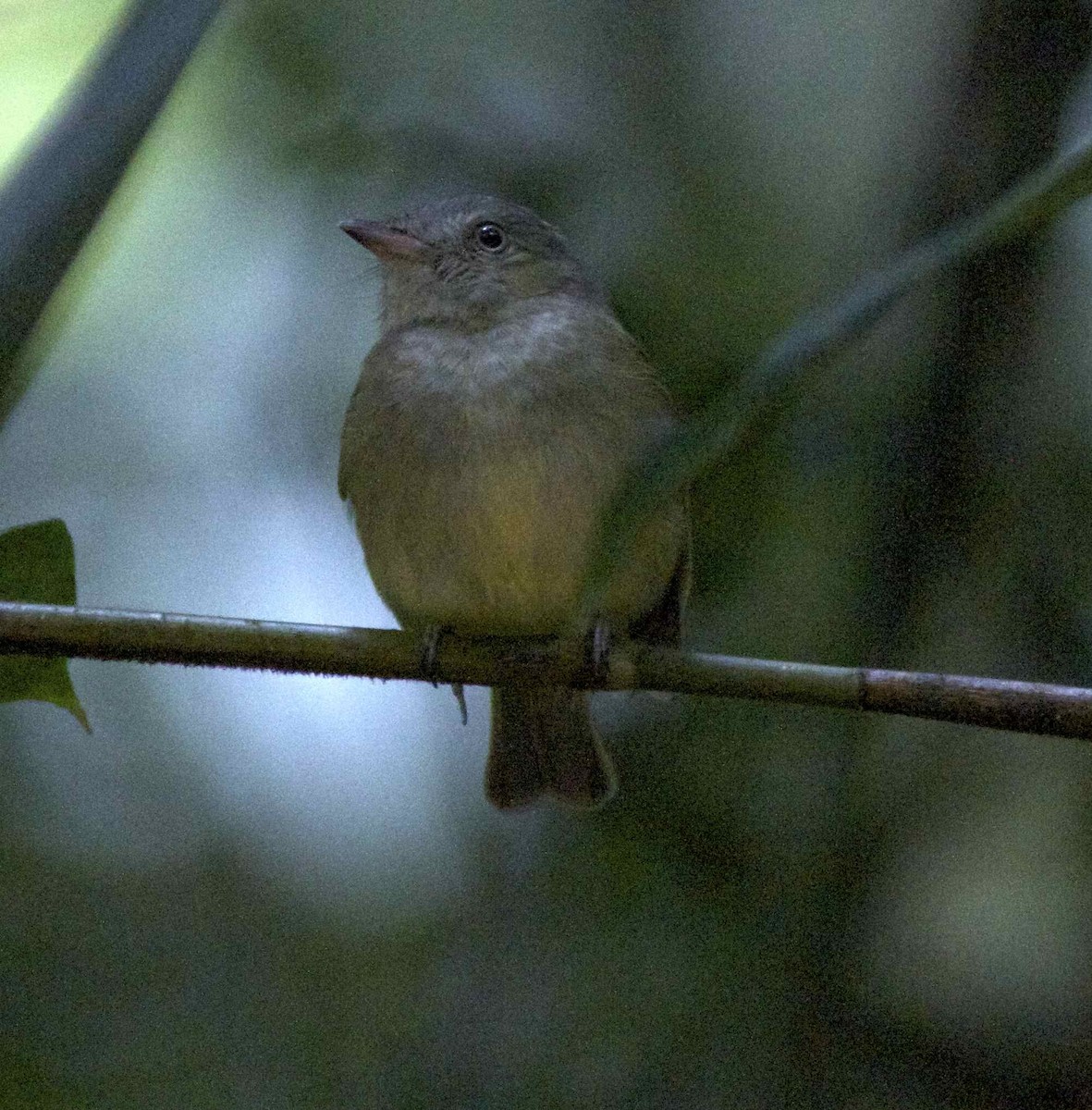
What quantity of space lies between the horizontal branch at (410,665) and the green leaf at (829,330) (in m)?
0.78

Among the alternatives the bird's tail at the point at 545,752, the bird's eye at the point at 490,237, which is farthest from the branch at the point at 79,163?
the bird's eye at the point at 490,237

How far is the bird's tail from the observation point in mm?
3621

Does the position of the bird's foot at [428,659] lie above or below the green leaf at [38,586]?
below

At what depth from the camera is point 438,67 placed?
4086 millimetres

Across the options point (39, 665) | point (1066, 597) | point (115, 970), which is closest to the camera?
point (39, 665)

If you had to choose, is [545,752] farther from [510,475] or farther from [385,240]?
[385,240]

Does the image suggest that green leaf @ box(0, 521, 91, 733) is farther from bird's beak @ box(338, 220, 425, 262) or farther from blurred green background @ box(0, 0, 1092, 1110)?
bird's beak @ box(338, 220, 425, 262)

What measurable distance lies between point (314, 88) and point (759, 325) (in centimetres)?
154

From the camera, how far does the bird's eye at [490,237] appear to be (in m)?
4.07

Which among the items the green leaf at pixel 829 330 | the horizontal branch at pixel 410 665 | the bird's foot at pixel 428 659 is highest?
the green leaf at pixel 829 330

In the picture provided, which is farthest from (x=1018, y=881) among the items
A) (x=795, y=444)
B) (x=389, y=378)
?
(x=389, y=378)

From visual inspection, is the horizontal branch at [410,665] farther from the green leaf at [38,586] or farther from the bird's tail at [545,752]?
the bird's tail at [545,752]

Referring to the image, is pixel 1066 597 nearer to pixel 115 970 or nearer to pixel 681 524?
pixel 681 524

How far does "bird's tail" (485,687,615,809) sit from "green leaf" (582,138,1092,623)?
2429mm
